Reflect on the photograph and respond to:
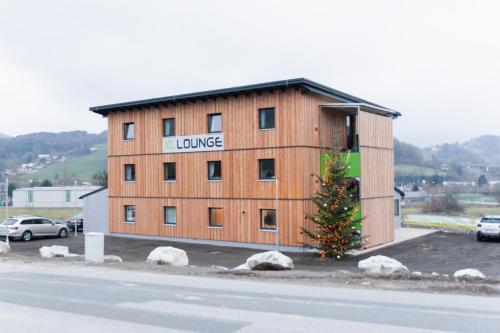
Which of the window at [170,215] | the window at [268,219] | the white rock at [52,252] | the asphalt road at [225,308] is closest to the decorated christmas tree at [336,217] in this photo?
the window at [268,219]

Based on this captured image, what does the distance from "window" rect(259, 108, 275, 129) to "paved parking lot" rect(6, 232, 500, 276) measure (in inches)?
265

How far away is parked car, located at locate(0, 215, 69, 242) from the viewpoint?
34.1 m

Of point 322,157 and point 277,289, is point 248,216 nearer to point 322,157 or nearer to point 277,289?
point 322,157

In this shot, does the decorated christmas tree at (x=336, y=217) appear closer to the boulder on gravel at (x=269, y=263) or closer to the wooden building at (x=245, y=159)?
the wooden building at (x=245, y=159)

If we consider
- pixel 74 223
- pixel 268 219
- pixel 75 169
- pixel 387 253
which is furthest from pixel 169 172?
pixel 75 169

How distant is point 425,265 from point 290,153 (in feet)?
28.9

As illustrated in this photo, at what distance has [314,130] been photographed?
1141 inches

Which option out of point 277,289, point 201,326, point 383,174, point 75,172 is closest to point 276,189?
point 383,174

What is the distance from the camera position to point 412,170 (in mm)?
144000

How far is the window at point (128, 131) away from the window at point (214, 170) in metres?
7.06

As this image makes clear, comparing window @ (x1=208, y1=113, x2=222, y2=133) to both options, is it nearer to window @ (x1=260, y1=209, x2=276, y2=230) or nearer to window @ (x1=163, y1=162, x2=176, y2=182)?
window @ (x1=163, y1=162, x2=176, y2=182)

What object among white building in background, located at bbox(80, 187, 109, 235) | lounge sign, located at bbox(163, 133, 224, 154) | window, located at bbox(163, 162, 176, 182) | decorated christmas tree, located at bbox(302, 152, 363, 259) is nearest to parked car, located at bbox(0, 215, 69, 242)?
white building in background, located at bbox(80, 187, 109, 235)

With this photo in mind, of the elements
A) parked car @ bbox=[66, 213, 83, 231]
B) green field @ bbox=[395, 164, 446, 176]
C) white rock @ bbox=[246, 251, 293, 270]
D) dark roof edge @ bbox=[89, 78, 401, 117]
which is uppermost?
dark roof edge @ bbox=[89, 78, 401, 117]

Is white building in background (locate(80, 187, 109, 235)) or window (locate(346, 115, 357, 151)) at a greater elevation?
window (locate(346, 115, 357, 151))
